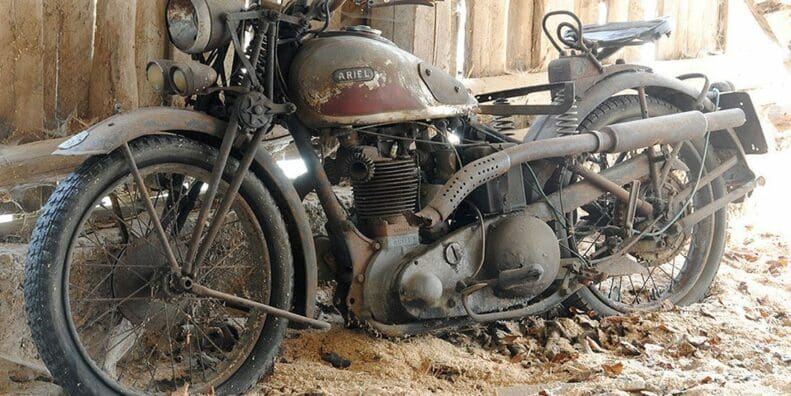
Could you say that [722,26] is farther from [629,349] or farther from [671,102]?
[629,349]

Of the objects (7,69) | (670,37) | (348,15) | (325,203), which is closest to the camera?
(325,203)

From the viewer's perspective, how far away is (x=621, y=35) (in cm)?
474

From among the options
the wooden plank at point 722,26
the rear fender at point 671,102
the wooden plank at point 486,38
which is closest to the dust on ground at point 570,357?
the rear fender at point 671,102

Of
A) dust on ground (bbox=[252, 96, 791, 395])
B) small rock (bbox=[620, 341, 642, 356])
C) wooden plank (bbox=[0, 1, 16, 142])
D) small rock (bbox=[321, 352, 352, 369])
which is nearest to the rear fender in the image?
dust on ground (bbox=[252, 96, 791, 395])

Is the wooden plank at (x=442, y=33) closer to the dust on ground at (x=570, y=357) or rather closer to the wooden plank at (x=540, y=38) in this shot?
the wooden plank at (x=540, y=38)

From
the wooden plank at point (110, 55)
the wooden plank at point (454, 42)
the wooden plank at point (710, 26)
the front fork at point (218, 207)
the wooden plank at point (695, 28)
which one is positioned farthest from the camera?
the wooden plank at point (710, 26)

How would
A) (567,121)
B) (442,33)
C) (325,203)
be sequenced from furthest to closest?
1. (442,33)
2. (567,121)
3. (325,203)

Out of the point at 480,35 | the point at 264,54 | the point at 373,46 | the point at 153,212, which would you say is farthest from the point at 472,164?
the point at 480,35

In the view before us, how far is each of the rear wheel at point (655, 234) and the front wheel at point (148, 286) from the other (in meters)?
1.73

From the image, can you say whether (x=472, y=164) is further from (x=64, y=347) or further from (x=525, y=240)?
(x=64, y=347)

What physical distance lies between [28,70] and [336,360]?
6.03ft

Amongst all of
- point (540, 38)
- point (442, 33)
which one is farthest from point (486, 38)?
point (442, 33)

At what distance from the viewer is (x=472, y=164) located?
13.4ft

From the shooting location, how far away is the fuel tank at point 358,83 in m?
3.69
